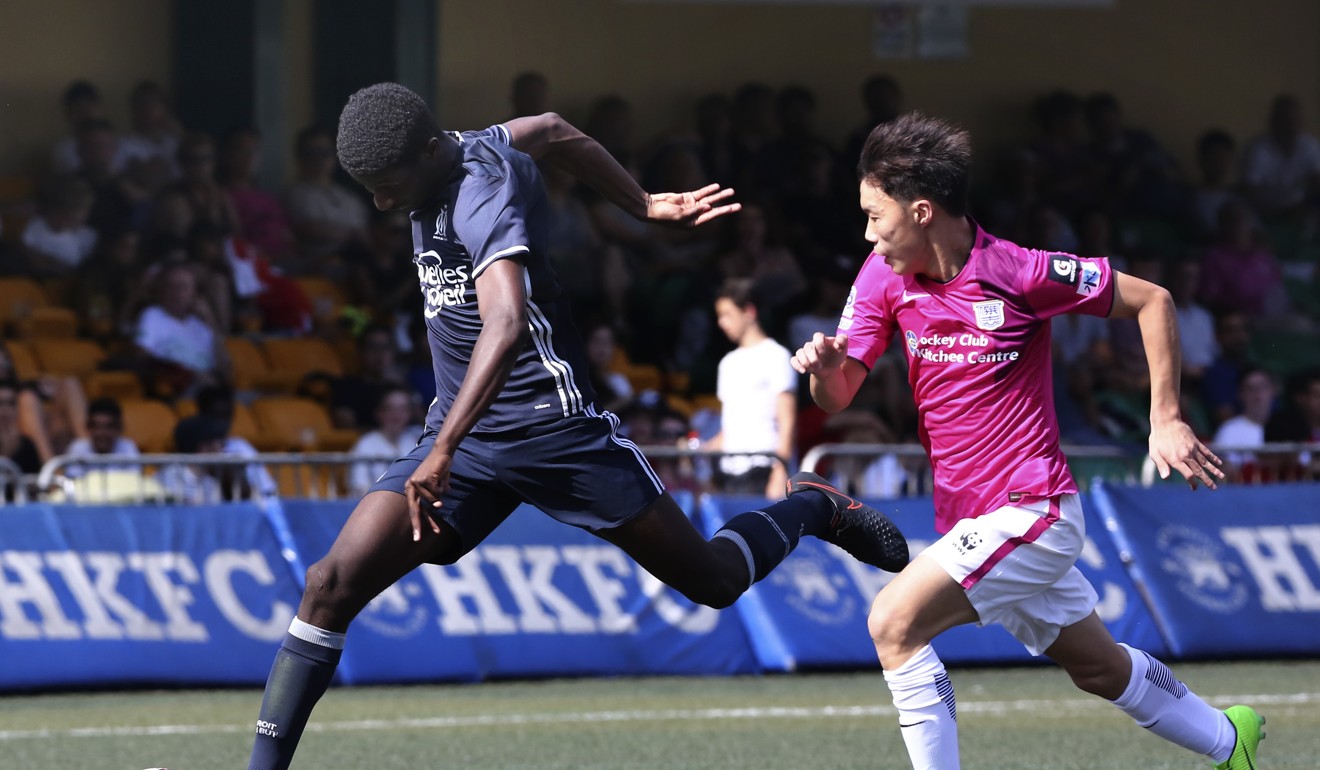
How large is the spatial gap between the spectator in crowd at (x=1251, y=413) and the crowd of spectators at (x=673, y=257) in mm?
21

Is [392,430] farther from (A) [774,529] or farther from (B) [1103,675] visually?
(B) [1103,675]

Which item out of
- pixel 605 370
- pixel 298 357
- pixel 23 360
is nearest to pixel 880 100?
pixel 605 370

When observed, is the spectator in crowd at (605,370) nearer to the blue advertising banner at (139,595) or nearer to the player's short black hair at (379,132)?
the blue advertising banner at (139,595)

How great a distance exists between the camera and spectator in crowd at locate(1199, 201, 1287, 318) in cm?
1797

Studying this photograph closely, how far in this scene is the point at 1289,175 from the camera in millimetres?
19641

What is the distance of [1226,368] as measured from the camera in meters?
16.7

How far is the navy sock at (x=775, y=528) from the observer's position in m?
6.07

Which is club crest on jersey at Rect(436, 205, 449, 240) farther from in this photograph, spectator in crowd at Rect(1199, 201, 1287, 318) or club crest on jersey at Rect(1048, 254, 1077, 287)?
spectator in crowd at Rect(1199, 201, 1287, 318)

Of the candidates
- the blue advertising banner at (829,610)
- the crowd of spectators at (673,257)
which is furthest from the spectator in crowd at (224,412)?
the blue advertising banner at (829,610)

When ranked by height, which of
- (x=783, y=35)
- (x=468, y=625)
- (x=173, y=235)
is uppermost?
(x=783, y=35)

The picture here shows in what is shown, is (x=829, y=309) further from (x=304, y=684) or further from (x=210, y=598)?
(x=304, y=684)

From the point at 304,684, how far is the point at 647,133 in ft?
44.0

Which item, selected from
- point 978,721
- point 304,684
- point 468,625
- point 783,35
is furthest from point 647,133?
point 304,684

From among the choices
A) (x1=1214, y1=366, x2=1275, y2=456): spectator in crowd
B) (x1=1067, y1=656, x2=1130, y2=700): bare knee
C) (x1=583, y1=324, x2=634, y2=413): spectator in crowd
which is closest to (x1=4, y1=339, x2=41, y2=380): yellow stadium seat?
(x1=583, y1=324, x2=634, y2=413): spectator in crowd
